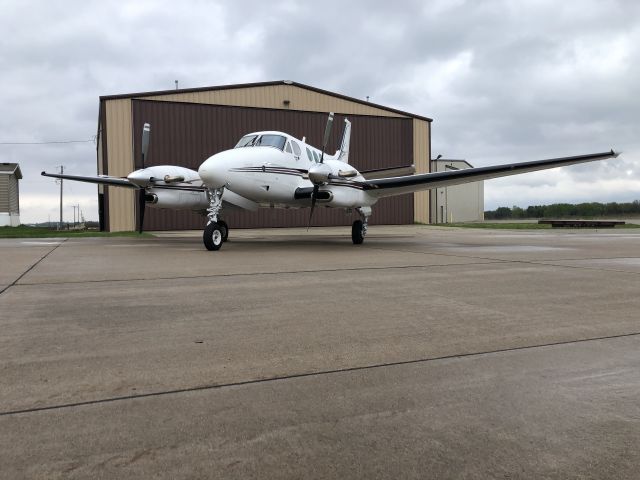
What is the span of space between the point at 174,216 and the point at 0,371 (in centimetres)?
2860

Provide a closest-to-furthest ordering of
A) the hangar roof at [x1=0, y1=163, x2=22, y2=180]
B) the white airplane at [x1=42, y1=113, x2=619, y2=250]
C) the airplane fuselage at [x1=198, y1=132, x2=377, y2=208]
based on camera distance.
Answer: the airplane fuselage at [x1=198, y1=132, x2=377, y2=208] → the white airplane at [x1=42, y1=113, x2=619, y2=250] → the hangar roof at [x1=0, y1=163, x2=22, y2=180]

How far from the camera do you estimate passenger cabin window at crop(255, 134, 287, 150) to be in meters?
14.8

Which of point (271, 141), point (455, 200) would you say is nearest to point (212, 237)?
point (271, 141)

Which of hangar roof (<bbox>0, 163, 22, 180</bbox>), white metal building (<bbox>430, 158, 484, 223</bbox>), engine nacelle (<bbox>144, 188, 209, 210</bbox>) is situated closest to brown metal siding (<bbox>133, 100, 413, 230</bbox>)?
engine nacelle (<bbox>144, 188, 209, 210</bbox>)

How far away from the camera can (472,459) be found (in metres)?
2.16

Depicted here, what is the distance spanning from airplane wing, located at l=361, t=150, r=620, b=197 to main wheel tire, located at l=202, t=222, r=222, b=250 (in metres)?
5.21

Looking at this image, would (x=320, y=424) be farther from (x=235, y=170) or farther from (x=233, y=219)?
(x=233, y=219)

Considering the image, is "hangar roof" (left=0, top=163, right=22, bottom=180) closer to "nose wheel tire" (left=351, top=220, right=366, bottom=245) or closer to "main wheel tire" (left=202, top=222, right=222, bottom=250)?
"main wheel tire" (left=202, top=222, right=222, bottom=250)

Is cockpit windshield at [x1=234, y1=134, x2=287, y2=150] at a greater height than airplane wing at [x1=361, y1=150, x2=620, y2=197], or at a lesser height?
greater

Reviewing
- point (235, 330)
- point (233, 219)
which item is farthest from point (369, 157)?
point (235, 330)

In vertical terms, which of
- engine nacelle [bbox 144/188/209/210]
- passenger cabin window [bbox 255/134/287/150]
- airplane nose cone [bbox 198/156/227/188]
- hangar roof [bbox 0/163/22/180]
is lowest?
engine nacelle [bbox 144/188/209/210]

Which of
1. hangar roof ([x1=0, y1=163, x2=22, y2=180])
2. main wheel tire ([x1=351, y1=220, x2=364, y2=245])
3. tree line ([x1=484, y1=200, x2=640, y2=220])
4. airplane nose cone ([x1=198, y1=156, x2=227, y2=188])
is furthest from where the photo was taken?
tree line ([x1=484, y1=200, x2=640, y2=220])

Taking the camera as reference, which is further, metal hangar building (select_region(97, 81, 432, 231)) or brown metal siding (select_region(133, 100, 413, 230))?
brown metal siding (select_region(133, 100, 413, 230))

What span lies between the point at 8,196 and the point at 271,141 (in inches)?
1481
